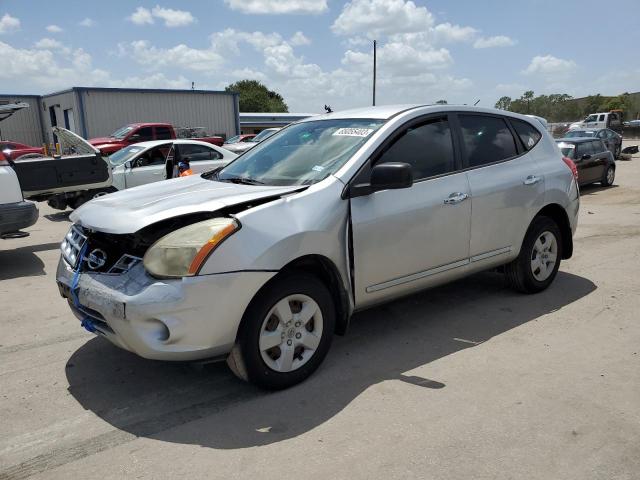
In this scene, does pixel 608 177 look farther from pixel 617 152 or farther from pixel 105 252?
pixel 105 252

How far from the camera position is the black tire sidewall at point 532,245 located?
510 centimetres

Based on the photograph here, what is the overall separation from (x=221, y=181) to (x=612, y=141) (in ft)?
73.6

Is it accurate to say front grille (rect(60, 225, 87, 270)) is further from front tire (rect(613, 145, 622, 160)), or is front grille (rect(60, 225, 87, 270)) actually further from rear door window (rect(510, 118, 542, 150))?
front tire (rect(613, 145, 622, 160))

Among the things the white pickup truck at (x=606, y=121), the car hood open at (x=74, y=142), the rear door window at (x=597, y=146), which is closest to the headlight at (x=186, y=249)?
the car hood open at (x=74, y=142)

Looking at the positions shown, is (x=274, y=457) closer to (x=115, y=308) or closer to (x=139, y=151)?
(x=115, y=308)

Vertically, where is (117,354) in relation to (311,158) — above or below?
below

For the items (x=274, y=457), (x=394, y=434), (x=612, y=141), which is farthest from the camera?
(x=612, y=141)

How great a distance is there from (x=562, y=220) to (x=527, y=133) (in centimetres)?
96

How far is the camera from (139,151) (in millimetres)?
11969

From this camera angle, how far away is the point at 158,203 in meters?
3.54

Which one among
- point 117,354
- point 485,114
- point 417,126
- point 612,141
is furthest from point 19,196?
point 612,141

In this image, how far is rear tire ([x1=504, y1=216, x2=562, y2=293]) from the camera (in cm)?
512

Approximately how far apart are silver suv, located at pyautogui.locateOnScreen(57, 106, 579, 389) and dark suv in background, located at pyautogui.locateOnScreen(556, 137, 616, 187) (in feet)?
32.5

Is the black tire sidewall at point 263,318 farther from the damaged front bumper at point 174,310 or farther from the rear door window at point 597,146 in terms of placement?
the rear door window at point 597,146
